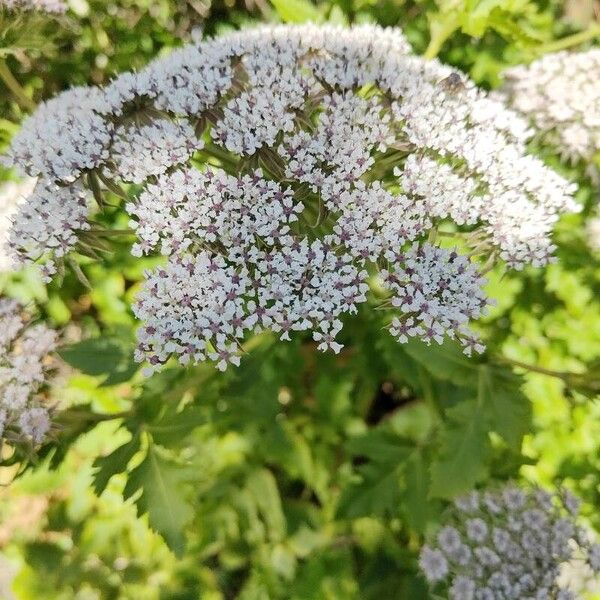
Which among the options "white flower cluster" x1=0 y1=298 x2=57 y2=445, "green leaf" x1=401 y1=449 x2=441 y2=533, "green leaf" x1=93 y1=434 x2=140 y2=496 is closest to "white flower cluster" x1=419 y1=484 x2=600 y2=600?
"green leaf" x1=401 y1=449 x2=441 y2=533

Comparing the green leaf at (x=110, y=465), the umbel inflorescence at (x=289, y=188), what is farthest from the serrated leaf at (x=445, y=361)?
the green leaf at (x=110, y=465)

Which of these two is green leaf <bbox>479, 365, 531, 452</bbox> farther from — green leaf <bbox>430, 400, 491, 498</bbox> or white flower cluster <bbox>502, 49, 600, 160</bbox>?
white flower cluster <bbox>502, 49, 600, 160</bbox>

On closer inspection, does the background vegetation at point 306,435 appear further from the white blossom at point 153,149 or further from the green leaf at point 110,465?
the white blossom at point 153,149

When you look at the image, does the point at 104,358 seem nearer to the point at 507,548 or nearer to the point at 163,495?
the point at 163,495

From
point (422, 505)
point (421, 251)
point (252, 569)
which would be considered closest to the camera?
point (421, 251)

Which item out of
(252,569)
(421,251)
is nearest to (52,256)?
(421,251)

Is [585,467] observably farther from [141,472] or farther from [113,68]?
[113,68]
